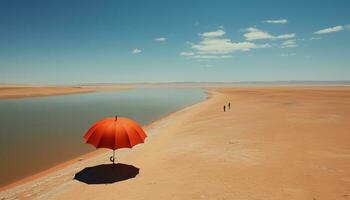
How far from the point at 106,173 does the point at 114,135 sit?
2.13 metres

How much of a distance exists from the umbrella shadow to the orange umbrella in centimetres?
136

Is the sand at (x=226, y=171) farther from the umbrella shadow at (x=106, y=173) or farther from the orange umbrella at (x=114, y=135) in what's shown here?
the orange umbrella at (x=114, y=135)

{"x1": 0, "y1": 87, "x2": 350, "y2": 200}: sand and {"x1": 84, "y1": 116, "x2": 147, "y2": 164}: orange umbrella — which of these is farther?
{"x1": 84, "y1": 116, "x2": 147, "y2": 164}: orange umbrella

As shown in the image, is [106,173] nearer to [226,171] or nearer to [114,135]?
[114,135]

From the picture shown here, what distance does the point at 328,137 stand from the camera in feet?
54.3

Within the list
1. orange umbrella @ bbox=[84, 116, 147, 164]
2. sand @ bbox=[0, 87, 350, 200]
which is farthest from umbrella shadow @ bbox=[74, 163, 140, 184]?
orange umbrella @ bbox=[84, 116, 147, 164]

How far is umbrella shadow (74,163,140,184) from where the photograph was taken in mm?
10719

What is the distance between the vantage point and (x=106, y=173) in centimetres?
1156

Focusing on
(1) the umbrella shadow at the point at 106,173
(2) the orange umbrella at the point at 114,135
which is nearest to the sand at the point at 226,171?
(1) the umbrella shadow at the point at 106,173

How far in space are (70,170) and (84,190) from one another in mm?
3448

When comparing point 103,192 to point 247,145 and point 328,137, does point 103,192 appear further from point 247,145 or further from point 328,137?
point 328,137

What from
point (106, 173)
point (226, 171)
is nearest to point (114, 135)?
point (106, 173)

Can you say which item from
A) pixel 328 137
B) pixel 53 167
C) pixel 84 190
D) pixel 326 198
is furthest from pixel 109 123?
pixel 328 137

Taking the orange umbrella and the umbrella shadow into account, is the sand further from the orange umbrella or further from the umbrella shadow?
the orange umbrella
